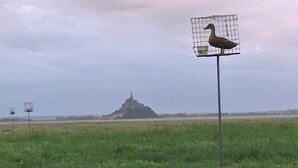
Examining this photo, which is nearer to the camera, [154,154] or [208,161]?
[208,161]

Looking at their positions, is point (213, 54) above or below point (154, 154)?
above

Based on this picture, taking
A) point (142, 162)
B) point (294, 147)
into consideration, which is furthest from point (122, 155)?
point (294, 147)

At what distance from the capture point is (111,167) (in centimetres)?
1559

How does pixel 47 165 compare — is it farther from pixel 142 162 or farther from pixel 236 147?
pixel 236 147

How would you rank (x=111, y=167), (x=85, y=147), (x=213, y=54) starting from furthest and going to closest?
(x=85, y=147), (x=111, y=167), (x=213, y=54)

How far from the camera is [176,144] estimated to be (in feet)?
70.7

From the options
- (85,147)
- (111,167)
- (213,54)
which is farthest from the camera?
(85,147)

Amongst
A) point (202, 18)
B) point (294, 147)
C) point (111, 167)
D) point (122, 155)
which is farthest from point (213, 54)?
point (294, 147)

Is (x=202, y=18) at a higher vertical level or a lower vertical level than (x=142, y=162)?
higher

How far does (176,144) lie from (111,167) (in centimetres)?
625

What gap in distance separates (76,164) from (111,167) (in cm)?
134

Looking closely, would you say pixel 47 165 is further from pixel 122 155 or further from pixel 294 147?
pixel 294 147

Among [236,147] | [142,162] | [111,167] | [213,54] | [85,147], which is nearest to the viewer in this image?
[213,54]

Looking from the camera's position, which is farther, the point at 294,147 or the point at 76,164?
the point at 294,147
